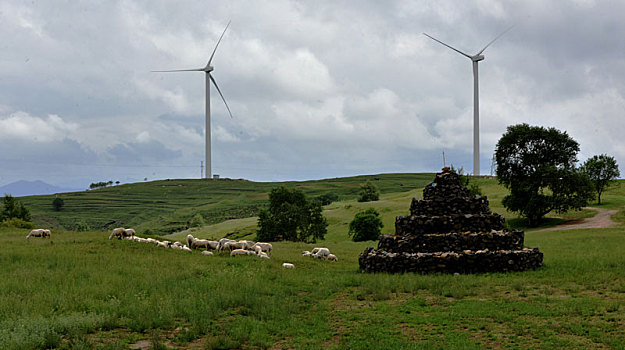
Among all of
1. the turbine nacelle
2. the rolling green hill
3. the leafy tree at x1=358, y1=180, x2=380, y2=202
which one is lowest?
the rolling green hill

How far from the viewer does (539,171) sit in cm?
6022

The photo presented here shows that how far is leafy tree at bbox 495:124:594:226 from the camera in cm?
5862

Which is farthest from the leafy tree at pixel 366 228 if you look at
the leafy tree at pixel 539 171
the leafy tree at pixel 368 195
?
the leafy tree at pixel 368 195

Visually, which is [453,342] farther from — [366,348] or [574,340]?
[574,340]

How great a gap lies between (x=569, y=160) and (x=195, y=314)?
6377 cm

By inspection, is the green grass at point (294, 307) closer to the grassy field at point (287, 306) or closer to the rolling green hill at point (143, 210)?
the grassy field at point (287, 306)

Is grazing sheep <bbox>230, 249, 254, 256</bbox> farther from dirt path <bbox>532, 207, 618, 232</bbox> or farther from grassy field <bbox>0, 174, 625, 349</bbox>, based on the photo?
dirt path <bbox>532, 207, 618, 232</bbox>

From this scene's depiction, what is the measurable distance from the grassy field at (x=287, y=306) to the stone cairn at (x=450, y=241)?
1261mm

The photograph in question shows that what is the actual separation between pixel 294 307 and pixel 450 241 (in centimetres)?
1155

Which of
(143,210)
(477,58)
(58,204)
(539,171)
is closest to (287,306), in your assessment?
(539,171)

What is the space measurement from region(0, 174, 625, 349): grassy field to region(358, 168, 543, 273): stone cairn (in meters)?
1.26

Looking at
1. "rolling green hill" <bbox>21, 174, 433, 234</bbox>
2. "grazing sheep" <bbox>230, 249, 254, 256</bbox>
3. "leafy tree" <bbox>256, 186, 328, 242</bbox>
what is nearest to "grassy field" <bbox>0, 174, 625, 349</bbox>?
"grazing sheep" <bbox>230, 249, 254, 256</bbox>

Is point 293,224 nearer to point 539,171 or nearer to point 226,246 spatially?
point 539,171

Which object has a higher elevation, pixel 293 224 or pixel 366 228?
pixel 293 224
